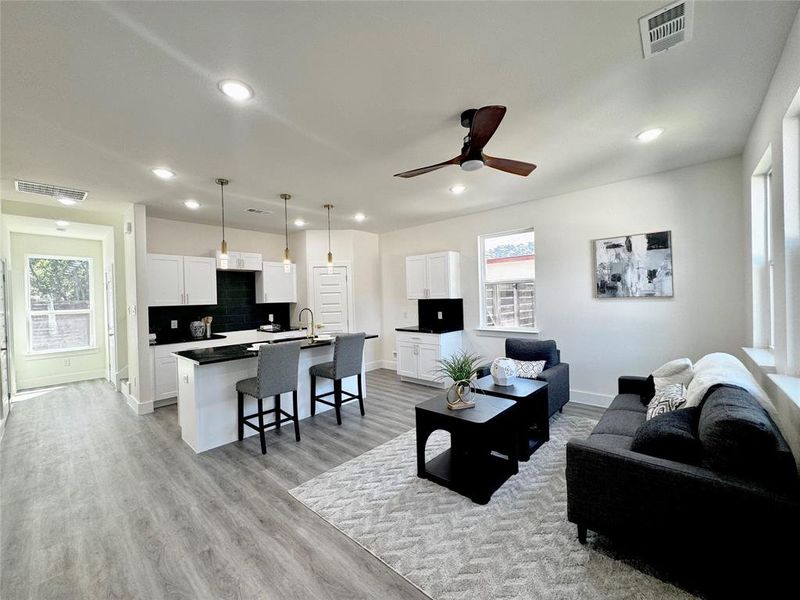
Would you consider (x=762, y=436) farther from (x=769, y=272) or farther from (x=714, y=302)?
(x=714, y=302)

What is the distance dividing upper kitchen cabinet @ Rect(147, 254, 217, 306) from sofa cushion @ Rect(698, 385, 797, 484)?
5.91 m

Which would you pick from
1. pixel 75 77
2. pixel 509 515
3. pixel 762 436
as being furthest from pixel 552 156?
pixel 75 77

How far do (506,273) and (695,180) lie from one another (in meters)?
2.35

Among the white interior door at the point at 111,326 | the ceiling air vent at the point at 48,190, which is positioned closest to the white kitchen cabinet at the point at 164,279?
the ceiling air vent at the point at 48,190

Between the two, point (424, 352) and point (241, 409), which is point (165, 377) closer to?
point (241, 409)

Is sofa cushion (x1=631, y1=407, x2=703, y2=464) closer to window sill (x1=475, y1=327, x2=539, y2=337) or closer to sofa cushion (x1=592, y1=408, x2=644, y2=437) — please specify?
sofa cushion (x1=592, y1=408, x2=644, y2=437)

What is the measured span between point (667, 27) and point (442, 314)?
4577 mm

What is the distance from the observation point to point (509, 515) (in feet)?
7.26

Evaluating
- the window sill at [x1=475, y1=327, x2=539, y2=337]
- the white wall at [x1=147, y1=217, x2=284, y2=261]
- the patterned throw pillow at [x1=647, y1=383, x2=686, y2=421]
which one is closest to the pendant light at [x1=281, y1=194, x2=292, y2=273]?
the white wall at [x1=147, y1=217, x2=284, y2=261]

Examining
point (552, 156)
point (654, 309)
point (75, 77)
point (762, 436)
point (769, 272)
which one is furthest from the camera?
point (654, 309)

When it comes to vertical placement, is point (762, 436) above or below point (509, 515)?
above

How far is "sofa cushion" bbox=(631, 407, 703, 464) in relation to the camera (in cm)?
165

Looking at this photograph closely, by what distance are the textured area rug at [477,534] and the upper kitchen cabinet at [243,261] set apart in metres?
4.05

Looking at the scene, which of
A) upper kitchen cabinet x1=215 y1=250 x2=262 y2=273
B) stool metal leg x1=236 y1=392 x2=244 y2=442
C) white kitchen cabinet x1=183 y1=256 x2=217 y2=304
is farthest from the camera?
upper kitchen cabinet x1=215 y1=250 x2=262 y2=273
